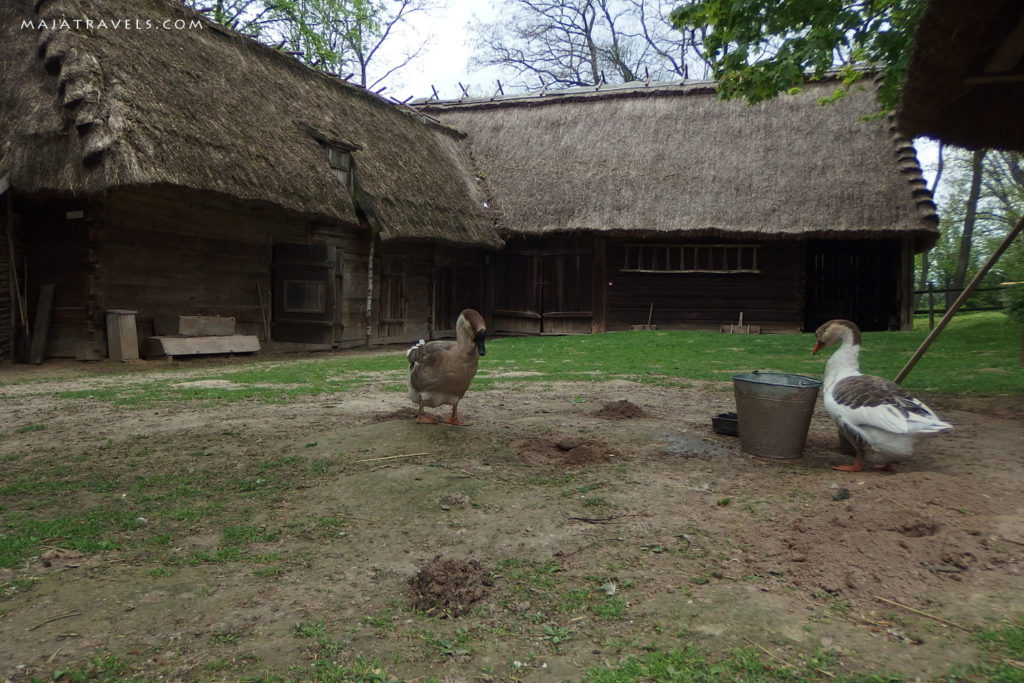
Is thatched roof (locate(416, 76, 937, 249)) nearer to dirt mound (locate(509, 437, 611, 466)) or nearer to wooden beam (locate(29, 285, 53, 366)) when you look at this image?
wooden beam (locate(29, 285, 53, 366))

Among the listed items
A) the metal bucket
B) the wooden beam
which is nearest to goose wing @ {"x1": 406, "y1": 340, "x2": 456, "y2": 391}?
the metal bucket

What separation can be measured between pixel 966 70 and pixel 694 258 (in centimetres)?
1176

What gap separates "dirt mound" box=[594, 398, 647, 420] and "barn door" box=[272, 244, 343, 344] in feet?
24.1

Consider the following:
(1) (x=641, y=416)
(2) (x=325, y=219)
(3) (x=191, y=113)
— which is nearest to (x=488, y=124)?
(2) (x=325, y=219)

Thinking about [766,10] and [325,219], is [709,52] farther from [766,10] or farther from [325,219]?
[325,219]

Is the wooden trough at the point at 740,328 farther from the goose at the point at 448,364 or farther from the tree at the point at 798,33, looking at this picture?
the goose at the point at 448,364

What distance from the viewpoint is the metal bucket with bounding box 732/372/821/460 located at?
4.30m

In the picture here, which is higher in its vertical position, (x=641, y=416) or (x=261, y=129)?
(x=261, y=129)

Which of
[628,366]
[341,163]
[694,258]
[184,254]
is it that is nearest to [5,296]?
[184,254]

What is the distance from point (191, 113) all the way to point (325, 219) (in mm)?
2770

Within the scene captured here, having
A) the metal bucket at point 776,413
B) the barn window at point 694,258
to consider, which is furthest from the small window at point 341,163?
the metal bucket at point 776,413

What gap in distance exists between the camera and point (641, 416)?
5.80 metres

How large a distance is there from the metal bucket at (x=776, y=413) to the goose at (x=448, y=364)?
186cm

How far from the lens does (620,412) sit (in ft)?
19.1
